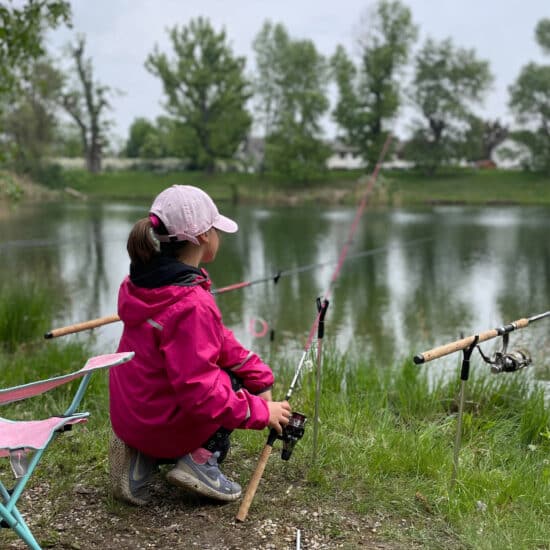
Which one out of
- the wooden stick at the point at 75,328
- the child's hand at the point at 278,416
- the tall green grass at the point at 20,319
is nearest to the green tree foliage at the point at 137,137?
the tall green grass at the point at 20,319

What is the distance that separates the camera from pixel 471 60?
39688mm

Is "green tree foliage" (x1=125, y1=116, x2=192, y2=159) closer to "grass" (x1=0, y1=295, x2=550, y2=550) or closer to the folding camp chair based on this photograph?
"grass" (x1=0, y1=295, x2=550, y2=550)

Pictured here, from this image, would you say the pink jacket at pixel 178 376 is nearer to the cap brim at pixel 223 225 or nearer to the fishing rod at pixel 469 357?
the cap brim at pixel 223 225

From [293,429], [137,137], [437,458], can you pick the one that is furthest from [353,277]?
[137,137]

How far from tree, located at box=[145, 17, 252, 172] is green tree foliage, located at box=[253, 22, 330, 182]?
1.75 metres

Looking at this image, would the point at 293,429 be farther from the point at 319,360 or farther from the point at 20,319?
the point at 20,319

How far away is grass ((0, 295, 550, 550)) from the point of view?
7.65 ft

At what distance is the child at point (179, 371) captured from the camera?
2.13 m

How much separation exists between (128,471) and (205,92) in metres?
40.0

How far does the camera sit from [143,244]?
2227 mm

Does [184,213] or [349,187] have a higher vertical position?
[184,213]

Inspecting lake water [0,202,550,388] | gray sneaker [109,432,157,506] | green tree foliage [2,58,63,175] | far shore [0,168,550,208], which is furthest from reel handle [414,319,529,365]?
green tree foliage [2,58,63,175]

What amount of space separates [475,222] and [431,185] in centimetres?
1558

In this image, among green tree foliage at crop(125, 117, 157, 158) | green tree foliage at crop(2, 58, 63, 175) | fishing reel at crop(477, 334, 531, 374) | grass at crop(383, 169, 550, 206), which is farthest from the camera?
green tree foliage at crop(125, 117, 157, 158)
